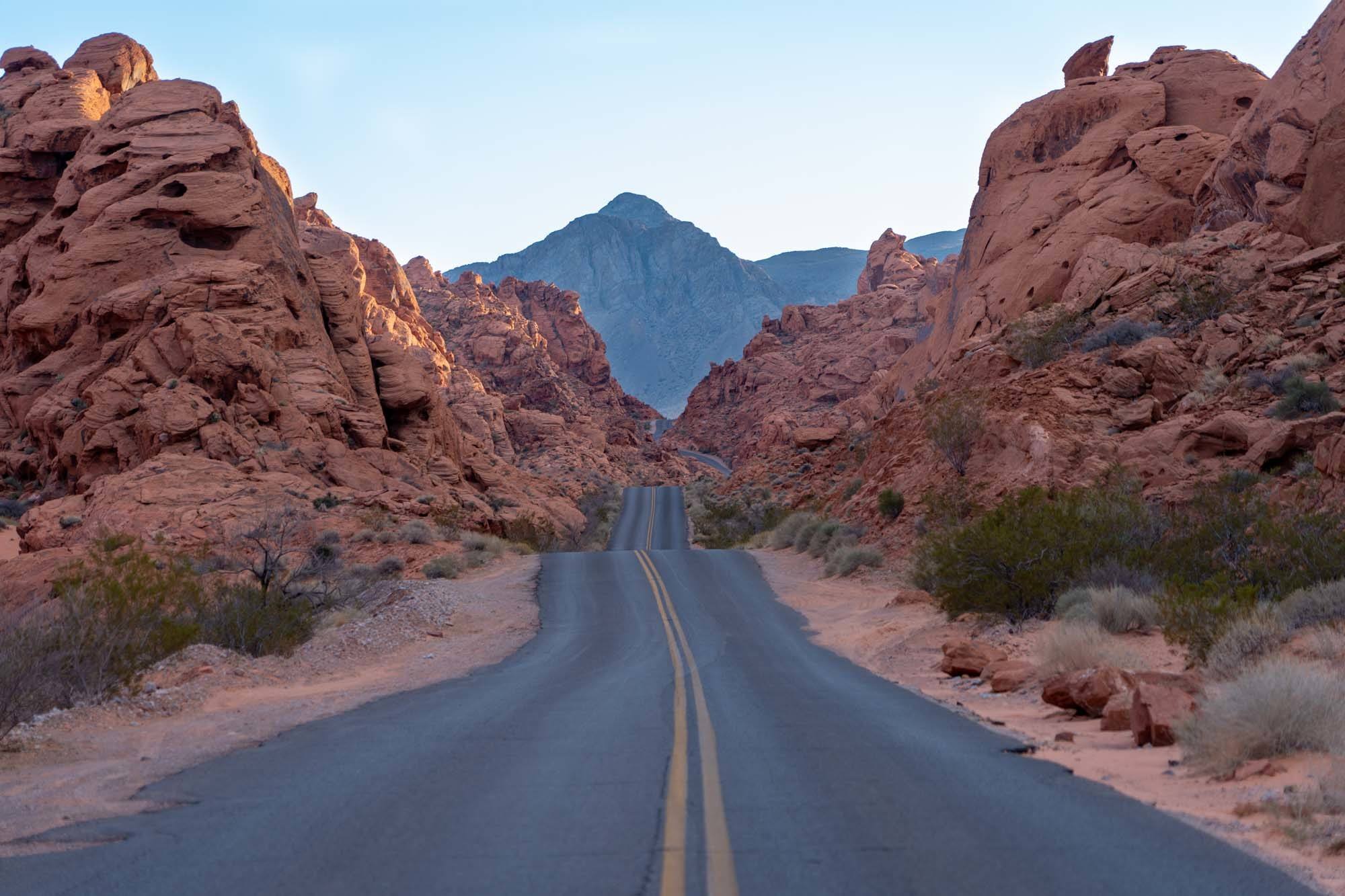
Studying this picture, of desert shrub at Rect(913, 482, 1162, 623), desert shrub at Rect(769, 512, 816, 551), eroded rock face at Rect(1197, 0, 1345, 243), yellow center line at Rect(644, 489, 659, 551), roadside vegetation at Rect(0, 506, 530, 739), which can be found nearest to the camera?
roadside vegetation at Rect(0, 506, 530, 739)

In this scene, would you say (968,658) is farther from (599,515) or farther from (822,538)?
(599,515)

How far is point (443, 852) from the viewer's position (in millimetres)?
5449

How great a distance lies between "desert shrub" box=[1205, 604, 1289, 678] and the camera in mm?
9398

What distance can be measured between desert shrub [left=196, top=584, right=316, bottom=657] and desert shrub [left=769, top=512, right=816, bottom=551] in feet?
64.7

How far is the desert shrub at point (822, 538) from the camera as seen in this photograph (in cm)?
3006

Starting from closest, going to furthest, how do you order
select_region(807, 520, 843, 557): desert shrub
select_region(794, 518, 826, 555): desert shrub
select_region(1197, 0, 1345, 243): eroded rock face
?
select_region(1197, 0, 1345, 243): eroded rock face, select_region(807, 520, 843, 557): desert shrub, select_region(794, 518, 826, 555): desert shrub

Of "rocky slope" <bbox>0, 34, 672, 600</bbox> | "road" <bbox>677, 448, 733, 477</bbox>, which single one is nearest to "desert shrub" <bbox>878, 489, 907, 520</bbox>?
"rocky slope" <bbox>0, 34, 672, 600</bbox>

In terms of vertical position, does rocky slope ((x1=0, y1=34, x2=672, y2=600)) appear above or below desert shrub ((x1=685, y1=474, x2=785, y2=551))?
above

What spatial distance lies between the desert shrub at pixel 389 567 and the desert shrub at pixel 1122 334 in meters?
19.7

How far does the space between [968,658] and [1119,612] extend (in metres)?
1.96

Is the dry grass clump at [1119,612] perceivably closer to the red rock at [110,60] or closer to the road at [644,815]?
the road at [644,815]

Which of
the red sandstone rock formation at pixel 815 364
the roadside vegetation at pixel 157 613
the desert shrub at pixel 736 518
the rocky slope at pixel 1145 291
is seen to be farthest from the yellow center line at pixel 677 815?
the red sandstone rock formation at pixel 815 364

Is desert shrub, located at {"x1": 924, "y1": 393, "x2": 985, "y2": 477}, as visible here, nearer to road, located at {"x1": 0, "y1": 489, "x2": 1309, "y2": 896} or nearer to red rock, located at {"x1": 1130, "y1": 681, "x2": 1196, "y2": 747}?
road, located at {"x1": 0, "y1": 489, "x2": 1309, "y2": 896}

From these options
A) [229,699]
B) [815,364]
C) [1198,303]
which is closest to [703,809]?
[229,699]
